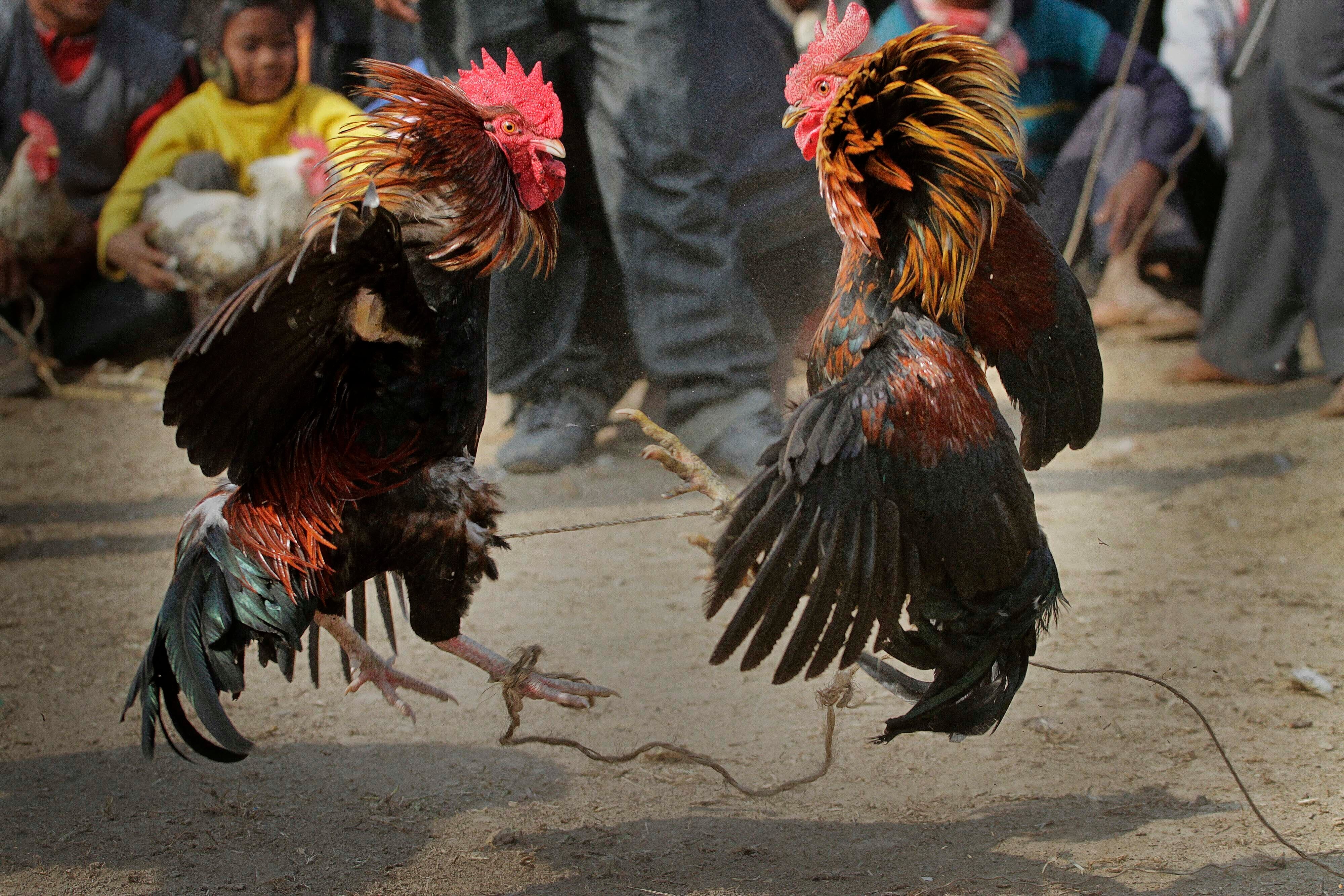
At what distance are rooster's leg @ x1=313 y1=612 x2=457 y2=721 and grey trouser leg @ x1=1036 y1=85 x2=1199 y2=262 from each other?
4989mm

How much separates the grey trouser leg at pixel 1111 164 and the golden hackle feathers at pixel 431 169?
4.78 m

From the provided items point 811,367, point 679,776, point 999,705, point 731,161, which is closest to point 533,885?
point 679,776

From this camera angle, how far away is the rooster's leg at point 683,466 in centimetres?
258

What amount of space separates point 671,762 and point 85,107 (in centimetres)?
570

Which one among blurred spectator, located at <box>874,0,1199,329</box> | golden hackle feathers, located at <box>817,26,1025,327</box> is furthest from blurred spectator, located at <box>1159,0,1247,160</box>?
golden hackle feathers, located at <box>817,26,1025,327</box>

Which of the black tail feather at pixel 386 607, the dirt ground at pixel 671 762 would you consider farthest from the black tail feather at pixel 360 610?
the dirt ground at pixel 671 762

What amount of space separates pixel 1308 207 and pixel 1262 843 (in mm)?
4077

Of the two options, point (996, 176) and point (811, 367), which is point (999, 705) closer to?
point (811, 367)

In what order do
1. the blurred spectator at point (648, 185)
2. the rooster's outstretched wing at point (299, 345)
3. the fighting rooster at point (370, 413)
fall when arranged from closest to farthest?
the rooster's outstretched wing at point (299, 345), the fighting rooster at point (370, 413), the blurred spectator at point (648, 185)

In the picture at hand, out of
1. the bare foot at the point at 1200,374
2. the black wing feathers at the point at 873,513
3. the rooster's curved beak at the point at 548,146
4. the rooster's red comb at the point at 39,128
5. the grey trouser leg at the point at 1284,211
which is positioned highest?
the rooster's red comb at the point at 39,128

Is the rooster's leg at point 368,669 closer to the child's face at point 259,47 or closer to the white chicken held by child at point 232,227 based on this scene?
the white chicken held by child at point 232,227

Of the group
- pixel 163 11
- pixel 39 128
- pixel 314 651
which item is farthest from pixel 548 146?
pixel 163 11

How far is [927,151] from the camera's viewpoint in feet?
7.66

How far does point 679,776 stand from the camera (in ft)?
9.82
